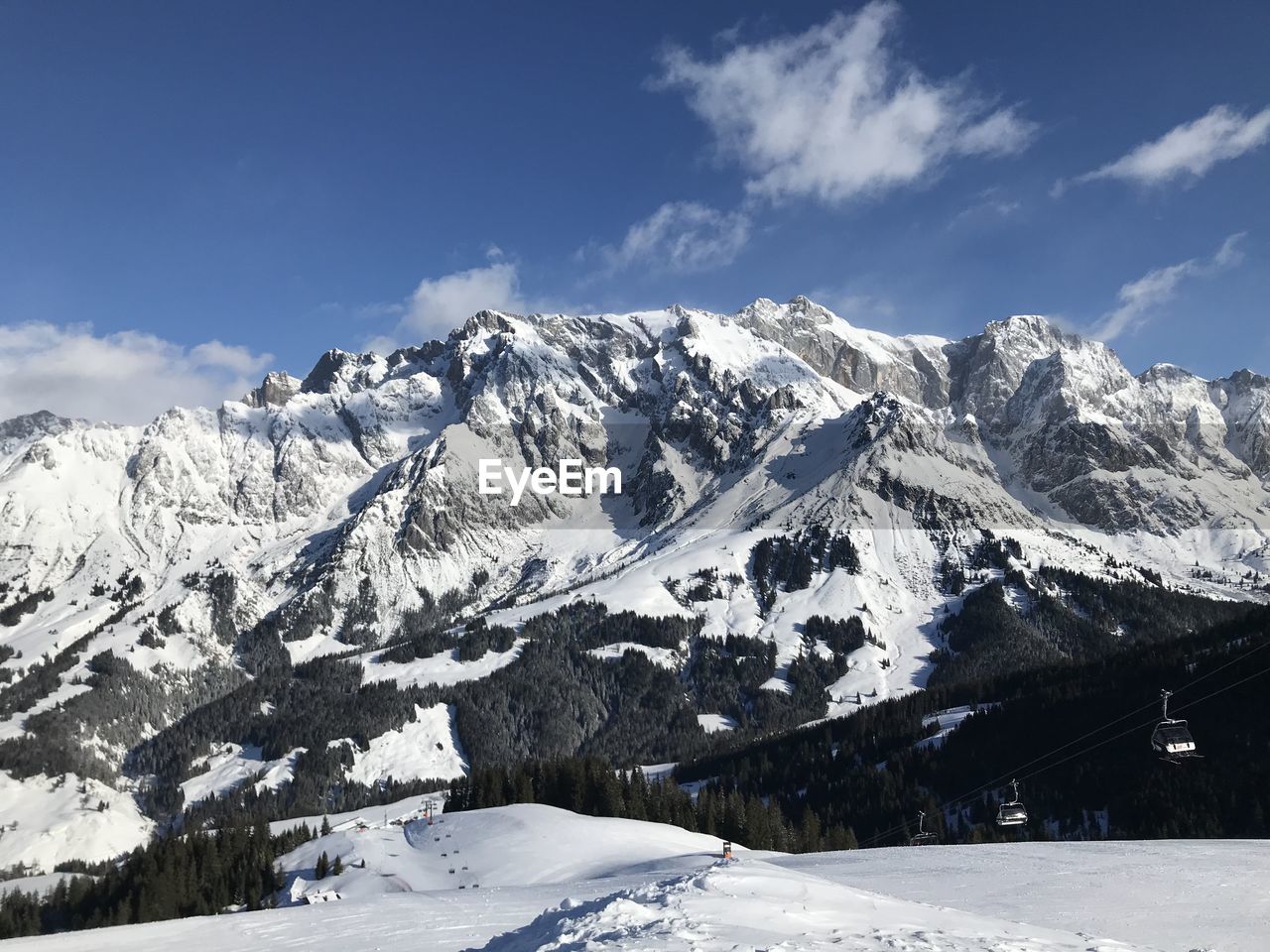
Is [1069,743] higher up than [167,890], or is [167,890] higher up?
[1069,743]

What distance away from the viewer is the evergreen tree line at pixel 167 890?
279 ft

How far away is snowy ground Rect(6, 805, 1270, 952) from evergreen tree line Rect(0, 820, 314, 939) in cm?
1024

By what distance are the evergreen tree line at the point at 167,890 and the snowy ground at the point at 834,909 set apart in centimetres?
1024

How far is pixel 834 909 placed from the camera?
29750 millimetres

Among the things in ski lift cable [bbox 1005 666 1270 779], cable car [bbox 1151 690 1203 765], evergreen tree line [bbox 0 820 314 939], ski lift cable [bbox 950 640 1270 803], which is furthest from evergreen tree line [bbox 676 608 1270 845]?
evergreen tree line [bbox 0 820 314 939]

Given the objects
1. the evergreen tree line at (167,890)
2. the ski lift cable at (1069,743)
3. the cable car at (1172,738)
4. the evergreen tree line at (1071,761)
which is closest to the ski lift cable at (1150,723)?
the evergreen tree line at (1071,761)

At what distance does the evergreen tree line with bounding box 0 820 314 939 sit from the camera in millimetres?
85188

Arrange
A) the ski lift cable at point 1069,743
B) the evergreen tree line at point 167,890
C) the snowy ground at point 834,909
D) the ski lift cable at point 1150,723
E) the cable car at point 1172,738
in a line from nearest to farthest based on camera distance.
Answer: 1. the snowy ground at point 834,909
2. the cable car at point 1172,738
3. the evergreen tree line at point 167,890
4. the ski lift cable at point 1150,723
5. the ski lift cable at point 1069,743

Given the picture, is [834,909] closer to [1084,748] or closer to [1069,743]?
[1084,748]

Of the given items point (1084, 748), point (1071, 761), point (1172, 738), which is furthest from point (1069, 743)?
point (1172, 738)

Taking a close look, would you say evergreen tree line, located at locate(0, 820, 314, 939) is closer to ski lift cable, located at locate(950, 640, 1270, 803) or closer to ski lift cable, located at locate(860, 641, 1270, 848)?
ski lift cable, located at locate(860, 641, 1270, 848)

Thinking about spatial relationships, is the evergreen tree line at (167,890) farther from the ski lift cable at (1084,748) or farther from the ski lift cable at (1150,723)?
the ski lift cable at (1150,723)

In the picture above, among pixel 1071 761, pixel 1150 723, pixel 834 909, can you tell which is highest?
pixel 834 909

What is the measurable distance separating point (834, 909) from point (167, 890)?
259 ft
